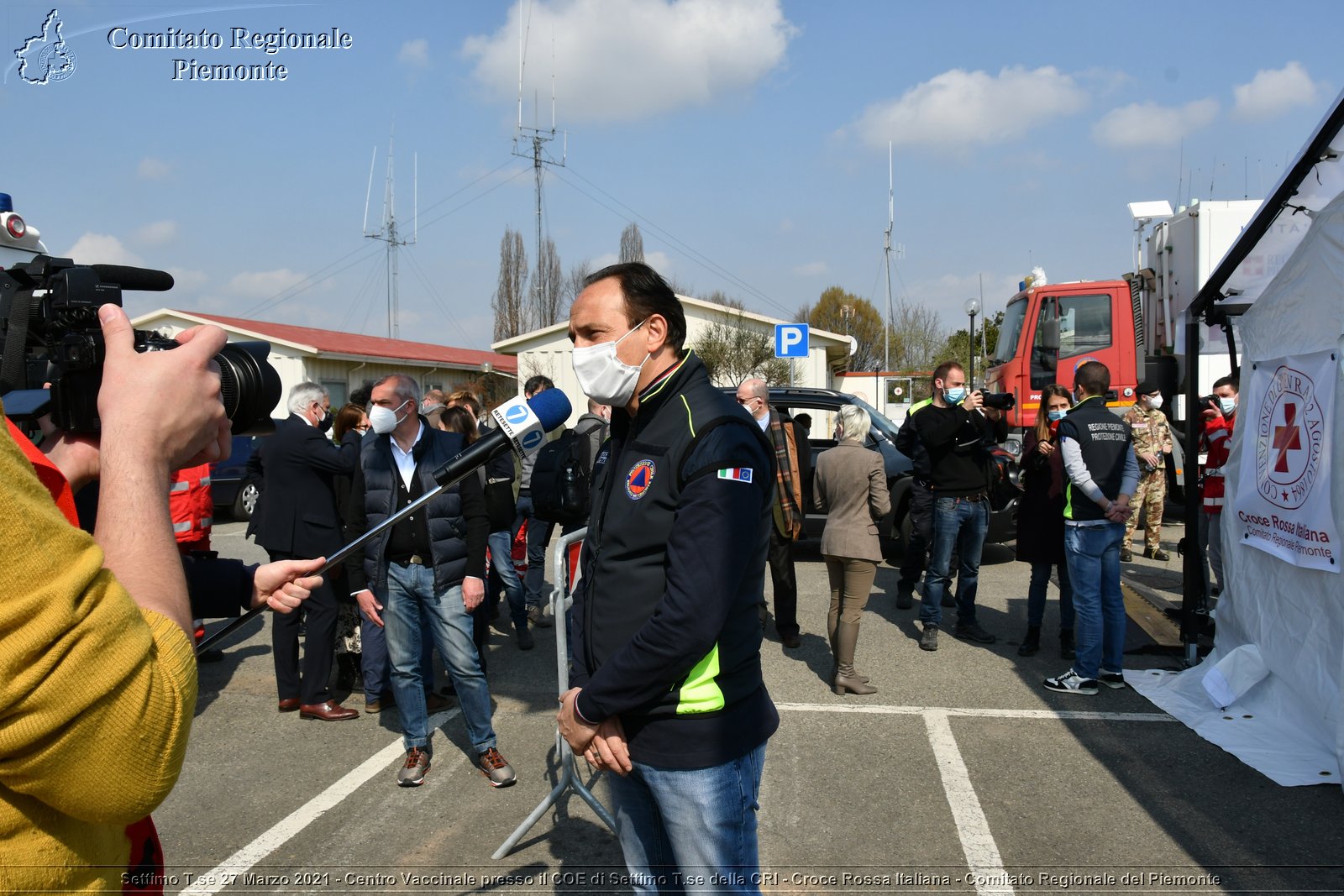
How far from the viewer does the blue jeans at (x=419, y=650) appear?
446 cm

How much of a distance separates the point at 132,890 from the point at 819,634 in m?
6.58

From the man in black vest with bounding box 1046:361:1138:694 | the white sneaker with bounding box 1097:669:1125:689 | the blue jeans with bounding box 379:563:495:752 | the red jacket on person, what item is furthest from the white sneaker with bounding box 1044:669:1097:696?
the blue jeans with bounding box 379:563:495:752

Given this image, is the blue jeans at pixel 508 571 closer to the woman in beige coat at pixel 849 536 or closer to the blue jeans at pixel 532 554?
the blue jeans at pixel 532 554

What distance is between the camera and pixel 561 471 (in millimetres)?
4742

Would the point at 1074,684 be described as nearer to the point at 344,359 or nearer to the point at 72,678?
the point at 72,678

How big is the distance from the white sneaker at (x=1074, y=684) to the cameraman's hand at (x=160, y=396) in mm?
5706

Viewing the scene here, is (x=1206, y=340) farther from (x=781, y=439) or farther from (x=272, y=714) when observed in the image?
(x=272, y=714)

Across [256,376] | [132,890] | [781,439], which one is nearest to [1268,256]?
[781,439]

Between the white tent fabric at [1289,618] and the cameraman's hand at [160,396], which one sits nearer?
the cameraman's hand at [160,396]

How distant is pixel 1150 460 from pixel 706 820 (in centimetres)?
888

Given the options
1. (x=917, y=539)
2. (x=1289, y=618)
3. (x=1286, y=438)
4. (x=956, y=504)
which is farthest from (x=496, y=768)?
(x=917, y=539)

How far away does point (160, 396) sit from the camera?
111cm

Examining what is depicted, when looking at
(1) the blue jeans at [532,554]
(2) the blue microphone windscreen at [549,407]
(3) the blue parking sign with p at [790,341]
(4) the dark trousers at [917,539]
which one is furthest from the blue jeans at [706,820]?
(3) the blue parking sign with p at [790,341]

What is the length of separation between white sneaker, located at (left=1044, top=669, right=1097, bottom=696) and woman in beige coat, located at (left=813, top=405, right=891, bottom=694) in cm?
117
